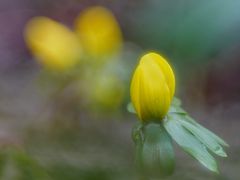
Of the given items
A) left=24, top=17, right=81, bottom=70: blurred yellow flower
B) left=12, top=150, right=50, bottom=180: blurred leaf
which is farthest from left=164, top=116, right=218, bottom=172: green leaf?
left=24, top=17, right=81, bottom=70: blurred yellow flower

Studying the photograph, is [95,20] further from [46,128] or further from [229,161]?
[229,161]

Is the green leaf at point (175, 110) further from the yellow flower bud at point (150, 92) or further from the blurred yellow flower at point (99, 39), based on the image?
the blurred yellow flower at point (99, 39)

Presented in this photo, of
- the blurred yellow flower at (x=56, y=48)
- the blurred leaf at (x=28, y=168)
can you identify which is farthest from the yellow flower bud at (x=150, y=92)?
the blurred yellow flower at (x=56, y=48)

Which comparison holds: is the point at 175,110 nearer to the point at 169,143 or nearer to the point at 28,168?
the point at 169,143

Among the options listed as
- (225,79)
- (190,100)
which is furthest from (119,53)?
(225,79)

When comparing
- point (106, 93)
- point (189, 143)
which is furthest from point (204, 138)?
point (106, 93)

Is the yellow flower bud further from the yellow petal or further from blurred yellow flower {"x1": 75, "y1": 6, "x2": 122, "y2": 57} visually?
blurred yellow flower {"x1": 75, "y1": 6, "x2": 122, "y2": 57}

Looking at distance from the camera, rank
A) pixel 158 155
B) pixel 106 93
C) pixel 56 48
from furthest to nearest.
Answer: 1. pixel 56 48
2. pixel 106 93
3. pixel 158 155
